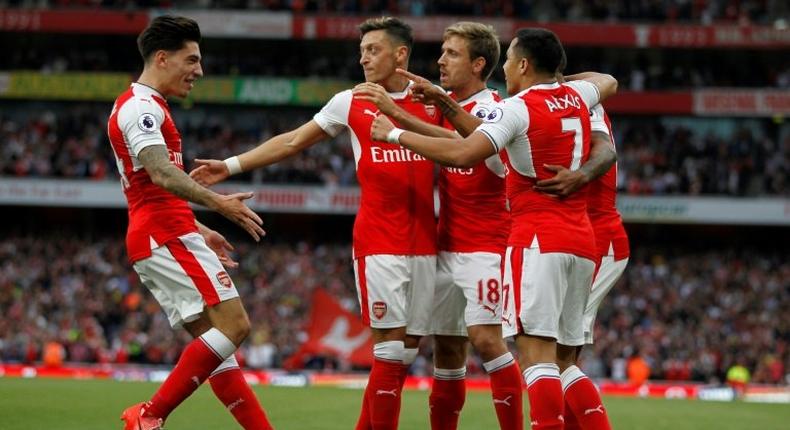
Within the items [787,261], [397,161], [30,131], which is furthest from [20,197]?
[397,161]

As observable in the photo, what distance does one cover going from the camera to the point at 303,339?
27.4 metres

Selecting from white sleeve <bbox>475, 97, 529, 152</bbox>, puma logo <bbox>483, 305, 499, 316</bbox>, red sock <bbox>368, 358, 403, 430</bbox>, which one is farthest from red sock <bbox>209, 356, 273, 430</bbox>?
white sleeve <bbox>475, 97, 529, 152</bbox>

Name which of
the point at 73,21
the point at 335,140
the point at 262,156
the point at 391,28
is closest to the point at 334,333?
the point at 335,140

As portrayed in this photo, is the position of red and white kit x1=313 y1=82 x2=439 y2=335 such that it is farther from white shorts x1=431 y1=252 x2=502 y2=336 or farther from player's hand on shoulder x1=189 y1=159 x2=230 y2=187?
player's hand on shoulder x1=189 y1=159 x2=230 y2=187

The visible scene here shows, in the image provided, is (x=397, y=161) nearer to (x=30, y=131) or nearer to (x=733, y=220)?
(x=733, y=220)

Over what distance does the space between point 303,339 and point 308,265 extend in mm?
5252

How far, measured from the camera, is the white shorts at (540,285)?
22.2 feet

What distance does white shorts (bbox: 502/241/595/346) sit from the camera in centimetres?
676

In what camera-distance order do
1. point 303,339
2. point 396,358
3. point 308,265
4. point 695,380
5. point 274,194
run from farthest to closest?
point 274,194 → point 308,265 → point 303,339 → point 695,380 → point 396,358

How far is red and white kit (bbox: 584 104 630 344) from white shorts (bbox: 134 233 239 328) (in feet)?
8.09

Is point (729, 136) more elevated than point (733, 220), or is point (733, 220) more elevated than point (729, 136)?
point (729, 136)

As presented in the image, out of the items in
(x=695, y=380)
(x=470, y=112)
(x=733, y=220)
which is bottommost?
(x=695, y=380)


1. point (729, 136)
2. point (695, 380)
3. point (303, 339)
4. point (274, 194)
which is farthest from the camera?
point (729, 136)

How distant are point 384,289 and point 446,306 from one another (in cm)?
60
